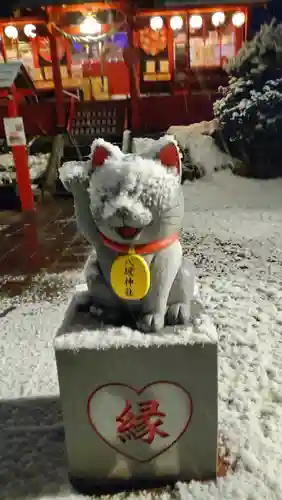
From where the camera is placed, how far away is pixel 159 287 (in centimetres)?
219

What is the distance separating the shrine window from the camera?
42.5ft

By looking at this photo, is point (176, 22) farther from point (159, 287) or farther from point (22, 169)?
point (159, 287)

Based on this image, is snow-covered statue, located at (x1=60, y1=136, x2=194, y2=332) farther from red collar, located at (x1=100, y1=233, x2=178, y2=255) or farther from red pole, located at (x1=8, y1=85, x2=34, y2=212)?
red pole, located at (x1=8, y1=85, x2=34, y2=212)

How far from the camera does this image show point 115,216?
1.95 m

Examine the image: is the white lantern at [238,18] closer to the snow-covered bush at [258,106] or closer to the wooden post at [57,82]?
the snow-covered bush at [258,106]

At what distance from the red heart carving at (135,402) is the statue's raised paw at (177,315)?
29 centimetres

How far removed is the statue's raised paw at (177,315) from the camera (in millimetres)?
2289

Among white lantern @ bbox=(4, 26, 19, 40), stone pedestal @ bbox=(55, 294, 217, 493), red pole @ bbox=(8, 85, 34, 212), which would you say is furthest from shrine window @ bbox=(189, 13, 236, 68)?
stone pedestal @ bbox=(55, 294, 217, 493)

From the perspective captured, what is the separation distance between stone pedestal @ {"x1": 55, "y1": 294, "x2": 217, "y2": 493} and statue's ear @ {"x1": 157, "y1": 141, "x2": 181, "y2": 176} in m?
0.77

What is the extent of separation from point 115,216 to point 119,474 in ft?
4.45

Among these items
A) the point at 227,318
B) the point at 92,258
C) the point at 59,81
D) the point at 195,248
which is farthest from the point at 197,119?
the point at 92,258

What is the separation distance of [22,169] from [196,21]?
23.2ft

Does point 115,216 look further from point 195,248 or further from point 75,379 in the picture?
point 195,248

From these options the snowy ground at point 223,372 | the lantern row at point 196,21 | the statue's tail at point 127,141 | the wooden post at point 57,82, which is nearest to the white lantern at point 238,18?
the lantern row at point 196,21
